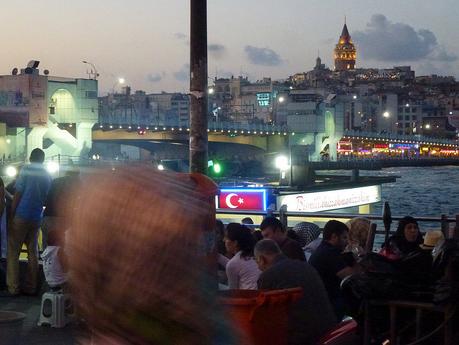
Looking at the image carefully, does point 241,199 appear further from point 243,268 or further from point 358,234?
point 243,268

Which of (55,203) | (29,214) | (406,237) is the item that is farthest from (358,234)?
(29,214)

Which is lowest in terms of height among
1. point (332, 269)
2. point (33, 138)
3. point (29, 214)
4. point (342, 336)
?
point (342, 336)

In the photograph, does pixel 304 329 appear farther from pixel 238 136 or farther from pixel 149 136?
pixel 238 136

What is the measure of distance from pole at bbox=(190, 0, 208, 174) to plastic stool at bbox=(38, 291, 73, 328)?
6.18 ft

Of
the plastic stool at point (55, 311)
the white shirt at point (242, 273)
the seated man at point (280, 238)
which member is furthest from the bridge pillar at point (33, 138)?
the white shirt at point (242, 273)

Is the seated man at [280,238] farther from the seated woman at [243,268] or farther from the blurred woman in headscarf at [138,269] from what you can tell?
the blurred woman in headscarf at [138,269]

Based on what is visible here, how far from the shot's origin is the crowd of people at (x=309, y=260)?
557 centimetres

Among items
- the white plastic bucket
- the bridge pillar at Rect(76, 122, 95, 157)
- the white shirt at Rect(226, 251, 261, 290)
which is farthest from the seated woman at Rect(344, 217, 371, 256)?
the bridge pillar at Rect(76, 122, 95, 157)

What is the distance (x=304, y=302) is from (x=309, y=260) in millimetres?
1688

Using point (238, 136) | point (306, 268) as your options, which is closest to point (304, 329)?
point (306, 268)

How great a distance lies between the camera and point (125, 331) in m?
2.20

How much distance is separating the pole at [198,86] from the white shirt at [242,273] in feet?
6.14

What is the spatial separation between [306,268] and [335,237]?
1708 millimetres

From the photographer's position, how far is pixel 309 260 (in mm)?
7246
